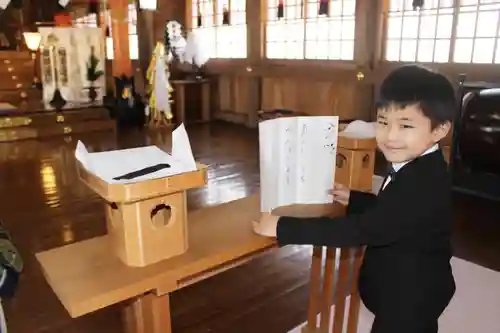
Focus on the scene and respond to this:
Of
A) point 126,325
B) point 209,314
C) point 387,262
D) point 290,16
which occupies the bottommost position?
point 209,314

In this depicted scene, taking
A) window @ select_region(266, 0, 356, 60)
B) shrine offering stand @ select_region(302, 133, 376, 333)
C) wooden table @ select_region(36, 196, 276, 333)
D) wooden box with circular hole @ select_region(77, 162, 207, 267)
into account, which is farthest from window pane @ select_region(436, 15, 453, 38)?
wooden box with circular hole @ select_region(77, 162, 207, 267)

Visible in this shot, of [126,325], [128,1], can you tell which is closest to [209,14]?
[128,1]

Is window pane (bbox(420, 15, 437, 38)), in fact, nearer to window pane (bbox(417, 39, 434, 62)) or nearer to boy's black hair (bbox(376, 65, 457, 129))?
window pane (bbox(417, 39, 434, 62))

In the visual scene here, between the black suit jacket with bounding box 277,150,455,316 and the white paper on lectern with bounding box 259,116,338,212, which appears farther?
the white paper on lectern with bounding box 259,116,338,212

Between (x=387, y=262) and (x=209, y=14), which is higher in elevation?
(x=209, y=14)

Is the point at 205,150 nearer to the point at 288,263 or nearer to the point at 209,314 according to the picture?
the point at 288,263

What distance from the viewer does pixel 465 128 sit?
315cm

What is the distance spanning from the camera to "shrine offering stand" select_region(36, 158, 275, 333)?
33.7 inches

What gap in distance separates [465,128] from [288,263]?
1.72 metres

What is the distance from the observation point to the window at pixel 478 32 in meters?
3.82

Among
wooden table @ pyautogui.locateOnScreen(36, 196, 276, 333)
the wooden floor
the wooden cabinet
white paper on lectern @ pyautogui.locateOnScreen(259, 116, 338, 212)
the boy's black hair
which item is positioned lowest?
the wooden floor

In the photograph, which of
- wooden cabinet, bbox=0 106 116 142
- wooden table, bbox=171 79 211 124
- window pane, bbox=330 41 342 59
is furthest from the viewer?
wooden table, bbox=171 79 211 124

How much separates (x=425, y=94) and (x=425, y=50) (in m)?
3.81

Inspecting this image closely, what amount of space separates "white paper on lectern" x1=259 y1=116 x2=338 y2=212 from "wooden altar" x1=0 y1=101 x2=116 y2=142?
5.27m
